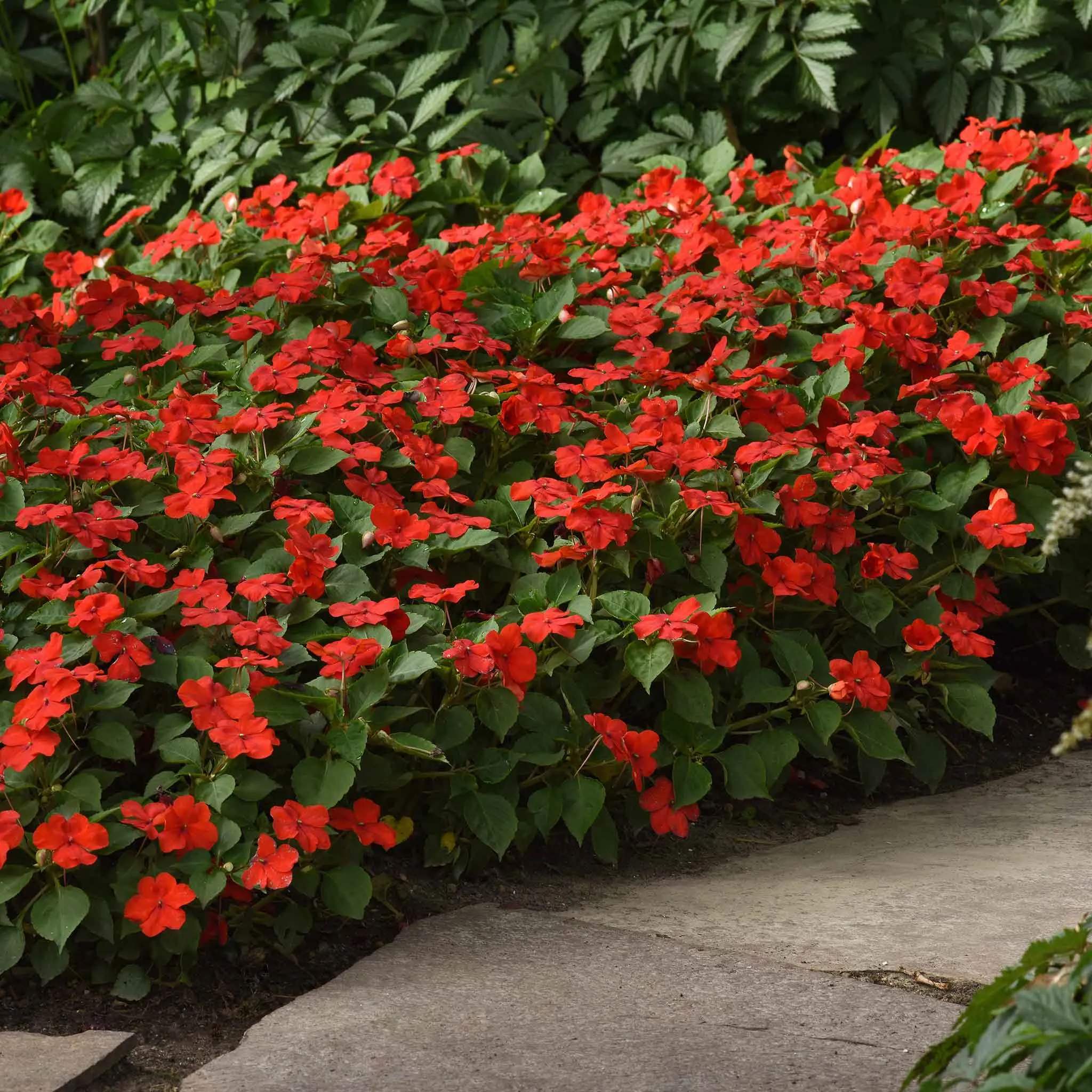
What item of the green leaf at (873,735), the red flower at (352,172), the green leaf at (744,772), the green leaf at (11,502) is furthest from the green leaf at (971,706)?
the red flower at (352,172)

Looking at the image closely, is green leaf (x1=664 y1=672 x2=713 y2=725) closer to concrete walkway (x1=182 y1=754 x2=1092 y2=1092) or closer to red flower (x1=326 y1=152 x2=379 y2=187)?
concrete walkway (x1=182 y1=754 x2=1092 y2=1092)

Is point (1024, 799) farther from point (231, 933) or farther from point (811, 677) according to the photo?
A: point (231, 933)

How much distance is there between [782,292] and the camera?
2.85m

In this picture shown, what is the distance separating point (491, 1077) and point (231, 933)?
0.54 m

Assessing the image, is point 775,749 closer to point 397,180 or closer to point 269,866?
point 269,866

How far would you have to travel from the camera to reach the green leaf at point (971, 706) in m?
2.38

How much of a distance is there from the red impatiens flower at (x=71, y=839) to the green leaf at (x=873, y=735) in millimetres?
1168

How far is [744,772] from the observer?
7.31 feet

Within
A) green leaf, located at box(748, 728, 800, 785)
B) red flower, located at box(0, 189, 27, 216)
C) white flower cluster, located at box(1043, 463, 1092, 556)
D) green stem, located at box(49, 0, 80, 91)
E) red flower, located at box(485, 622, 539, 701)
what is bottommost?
green leaf, located at box(748, 728, 800, 785)

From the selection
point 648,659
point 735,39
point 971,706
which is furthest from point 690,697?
point 735,39

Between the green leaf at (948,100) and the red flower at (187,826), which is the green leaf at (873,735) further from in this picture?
the green leaf at (948,100)

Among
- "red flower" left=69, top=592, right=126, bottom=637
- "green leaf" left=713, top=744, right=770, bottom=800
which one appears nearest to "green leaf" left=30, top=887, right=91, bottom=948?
"red flower" left=69, top=592, right=126, bottom=637

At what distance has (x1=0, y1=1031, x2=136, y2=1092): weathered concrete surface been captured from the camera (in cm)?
155

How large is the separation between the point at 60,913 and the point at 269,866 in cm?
26
